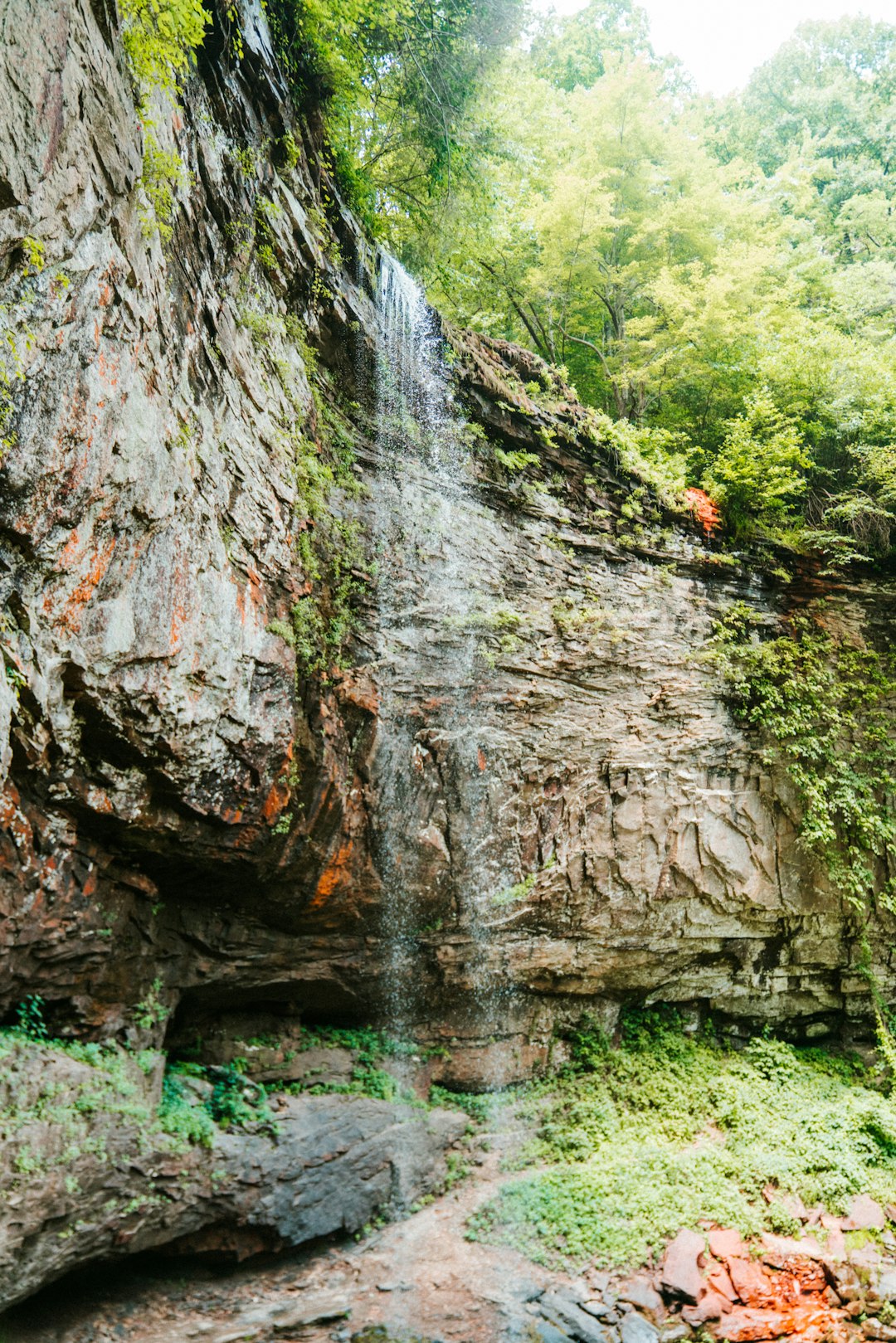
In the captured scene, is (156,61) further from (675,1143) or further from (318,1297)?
(675,1143)

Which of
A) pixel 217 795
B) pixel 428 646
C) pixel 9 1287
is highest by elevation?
pixel 428 646

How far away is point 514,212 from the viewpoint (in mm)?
12656

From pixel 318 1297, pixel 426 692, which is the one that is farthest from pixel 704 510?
pixel 318 1297

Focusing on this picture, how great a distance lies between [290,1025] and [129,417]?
249 inches

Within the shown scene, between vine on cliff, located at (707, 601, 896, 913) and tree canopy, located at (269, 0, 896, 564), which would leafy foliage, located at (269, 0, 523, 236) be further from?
vine on cliff, located at (707, 601, 896, 913)

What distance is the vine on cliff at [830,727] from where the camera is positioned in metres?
9.27

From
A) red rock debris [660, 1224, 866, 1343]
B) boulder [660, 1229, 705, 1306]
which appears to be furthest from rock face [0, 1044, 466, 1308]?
red rock debris [660, 1224, 866, 1343]

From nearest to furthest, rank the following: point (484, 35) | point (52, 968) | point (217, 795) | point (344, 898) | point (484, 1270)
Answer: point (52, 968)
point (217, 795)
point (484, 1270)
point (344, 898)
point (484, 35)

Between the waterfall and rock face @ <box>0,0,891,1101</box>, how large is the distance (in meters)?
0.07

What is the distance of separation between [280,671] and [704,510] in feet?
23.4

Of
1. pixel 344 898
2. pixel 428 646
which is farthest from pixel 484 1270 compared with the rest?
pixel 428 646

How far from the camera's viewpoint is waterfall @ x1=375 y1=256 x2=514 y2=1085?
7.75 metres

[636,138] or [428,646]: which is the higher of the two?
[636,138]

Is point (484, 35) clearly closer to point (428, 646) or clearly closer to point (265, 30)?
point (265, 30)
